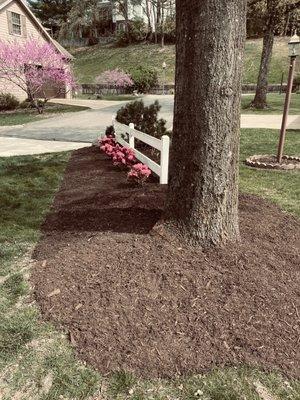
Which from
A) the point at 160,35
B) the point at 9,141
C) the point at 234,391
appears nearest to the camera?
the point at 234,391

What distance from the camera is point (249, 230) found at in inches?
168

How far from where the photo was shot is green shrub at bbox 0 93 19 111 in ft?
86.3

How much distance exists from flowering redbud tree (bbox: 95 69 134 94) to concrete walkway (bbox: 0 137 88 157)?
28164mm

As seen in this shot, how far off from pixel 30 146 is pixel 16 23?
72.2ft

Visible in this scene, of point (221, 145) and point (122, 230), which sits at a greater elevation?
point (221, 145)

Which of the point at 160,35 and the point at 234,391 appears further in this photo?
the point at 160,35

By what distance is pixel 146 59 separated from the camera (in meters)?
51.4

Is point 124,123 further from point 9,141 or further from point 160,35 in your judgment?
point 160,35

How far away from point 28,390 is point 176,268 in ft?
5.25

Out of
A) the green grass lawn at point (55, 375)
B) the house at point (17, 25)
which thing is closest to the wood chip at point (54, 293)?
the green grass lawn at point (55, 375)

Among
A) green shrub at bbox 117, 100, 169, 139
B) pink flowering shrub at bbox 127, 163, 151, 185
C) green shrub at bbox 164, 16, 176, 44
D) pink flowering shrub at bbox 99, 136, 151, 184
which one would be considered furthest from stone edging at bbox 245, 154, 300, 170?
green shrub at bbox 164, 16, 176, 44

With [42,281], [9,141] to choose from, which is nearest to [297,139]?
[9,141]

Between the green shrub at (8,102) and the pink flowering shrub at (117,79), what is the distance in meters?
15.2

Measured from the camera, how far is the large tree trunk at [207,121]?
128 inches
